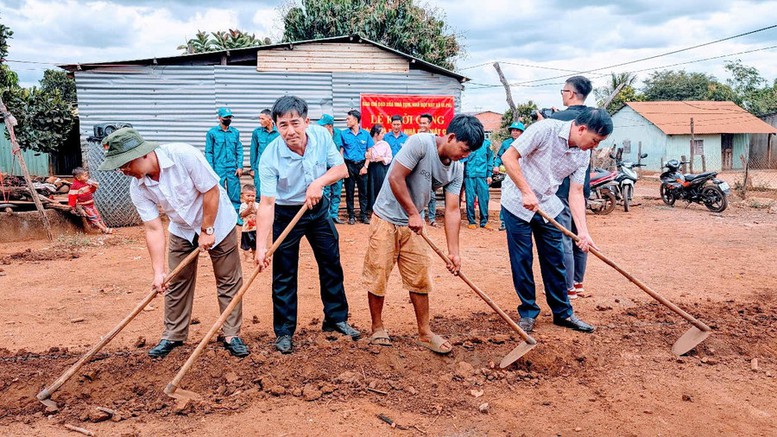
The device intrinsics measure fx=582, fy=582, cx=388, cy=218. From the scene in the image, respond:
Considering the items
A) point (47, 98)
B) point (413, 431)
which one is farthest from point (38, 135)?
point (413, 431)

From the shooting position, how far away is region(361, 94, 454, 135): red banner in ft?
37.0

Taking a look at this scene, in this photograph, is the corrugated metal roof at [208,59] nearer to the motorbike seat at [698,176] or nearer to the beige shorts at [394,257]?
the motorbike seat at [698,176]

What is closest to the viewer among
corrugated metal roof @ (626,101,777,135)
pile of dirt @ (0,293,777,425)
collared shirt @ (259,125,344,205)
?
pile of dirt @ (0,293,777,425)

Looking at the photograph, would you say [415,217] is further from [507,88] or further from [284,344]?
[507,88]

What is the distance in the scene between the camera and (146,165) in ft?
11.2

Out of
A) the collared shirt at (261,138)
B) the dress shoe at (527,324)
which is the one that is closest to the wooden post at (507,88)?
the collared shirt at (261,138)

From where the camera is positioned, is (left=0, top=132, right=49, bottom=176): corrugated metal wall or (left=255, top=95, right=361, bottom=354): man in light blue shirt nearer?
(left=255, top=95, right=361, bottom=354): man in light blue shirt

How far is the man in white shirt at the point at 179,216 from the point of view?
3396 mm

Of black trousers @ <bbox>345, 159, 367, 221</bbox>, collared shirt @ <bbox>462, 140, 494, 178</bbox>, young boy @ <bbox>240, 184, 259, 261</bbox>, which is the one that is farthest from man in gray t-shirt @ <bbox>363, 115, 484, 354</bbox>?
collared shirt @ <bbox>462, 140, 494, 178</bbox>

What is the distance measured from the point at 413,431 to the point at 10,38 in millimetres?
11823

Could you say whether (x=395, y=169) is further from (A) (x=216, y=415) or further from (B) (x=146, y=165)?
(A) (x=216, y=415)

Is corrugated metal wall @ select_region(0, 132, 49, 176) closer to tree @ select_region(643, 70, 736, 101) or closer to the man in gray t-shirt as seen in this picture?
the man in gray t-shirt

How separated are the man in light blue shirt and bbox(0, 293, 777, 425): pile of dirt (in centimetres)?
33

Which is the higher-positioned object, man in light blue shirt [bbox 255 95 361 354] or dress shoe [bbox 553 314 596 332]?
man in light blue shirt [bbox 255 95 361 354]
